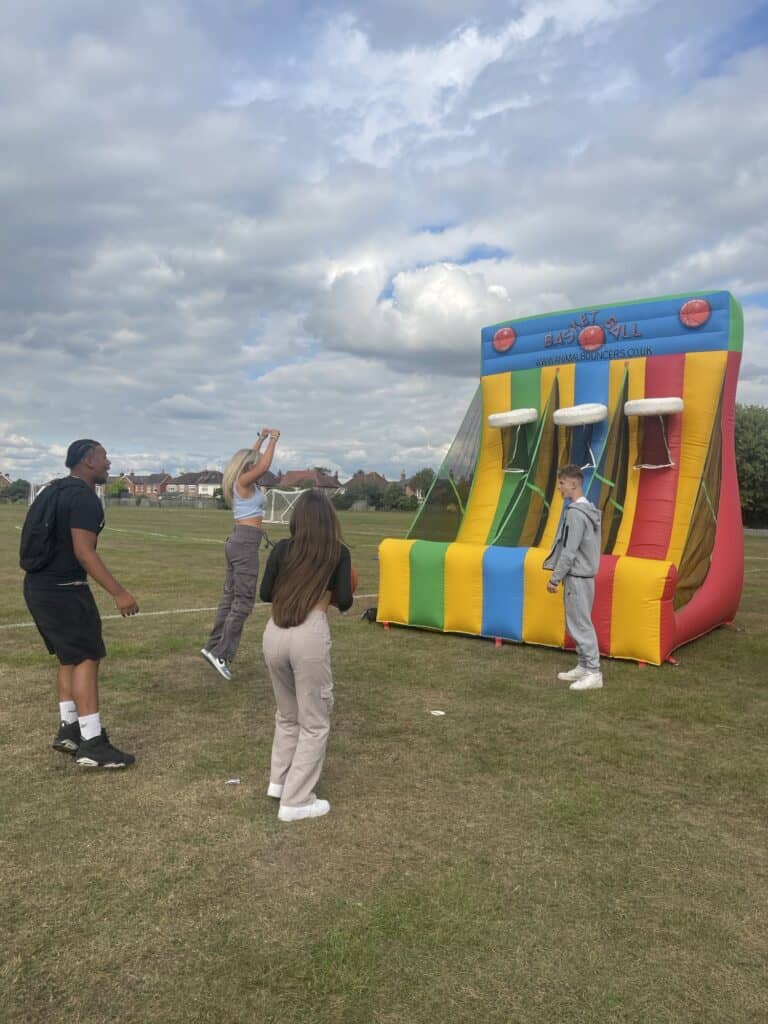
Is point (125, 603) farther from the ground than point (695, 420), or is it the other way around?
point (695, 420)

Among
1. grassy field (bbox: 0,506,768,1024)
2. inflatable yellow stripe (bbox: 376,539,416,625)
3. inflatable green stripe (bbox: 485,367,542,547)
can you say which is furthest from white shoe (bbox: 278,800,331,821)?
inflatable green stripe (bbox: 485,367,542,547)

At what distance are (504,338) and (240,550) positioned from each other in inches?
220

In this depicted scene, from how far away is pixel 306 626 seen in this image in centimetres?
364

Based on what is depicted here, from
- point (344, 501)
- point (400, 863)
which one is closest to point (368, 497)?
point (344, 501)

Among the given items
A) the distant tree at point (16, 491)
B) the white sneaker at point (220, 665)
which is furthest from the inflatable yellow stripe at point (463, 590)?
the distant tree at point (16, 491)

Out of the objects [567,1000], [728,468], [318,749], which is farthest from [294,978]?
[728,468]

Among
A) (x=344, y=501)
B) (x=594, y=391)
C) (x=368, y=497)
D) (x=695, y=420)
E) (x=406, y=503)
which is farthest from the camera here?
(x=368, y=497)

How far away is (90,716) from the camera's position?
14.2 feet

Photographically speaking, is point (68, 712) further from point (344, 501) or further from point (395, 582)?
point (344, 501)

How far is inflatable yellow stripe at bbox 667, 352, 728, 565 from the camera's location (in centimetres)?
836

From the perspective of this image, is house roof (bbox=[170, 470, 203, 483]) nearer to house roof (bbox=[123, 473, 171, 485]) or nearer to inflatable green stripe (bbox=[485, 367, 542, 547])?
house roof (bbox=[123, 473, 171, 485])

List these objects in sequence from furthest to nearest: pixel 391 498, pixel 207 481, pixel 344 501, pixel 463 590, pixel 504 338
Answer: pixel 207 481 → pixel 344 501 → pixel 391 498 → pixel 504 338 → pixel 463 590

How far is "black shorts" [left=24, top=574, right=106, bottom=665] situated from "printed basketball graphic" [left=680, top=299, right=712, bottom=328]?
287 inches

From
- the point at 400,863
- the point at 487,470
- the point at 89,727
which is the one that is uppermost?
the point at 487,470
